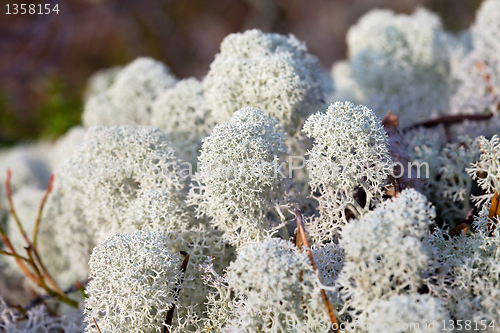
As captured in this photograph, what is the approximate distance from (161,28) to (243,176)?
9.47ft

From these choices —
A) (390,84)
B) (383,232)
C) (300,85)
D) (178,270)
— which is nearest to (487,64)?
(390,84)

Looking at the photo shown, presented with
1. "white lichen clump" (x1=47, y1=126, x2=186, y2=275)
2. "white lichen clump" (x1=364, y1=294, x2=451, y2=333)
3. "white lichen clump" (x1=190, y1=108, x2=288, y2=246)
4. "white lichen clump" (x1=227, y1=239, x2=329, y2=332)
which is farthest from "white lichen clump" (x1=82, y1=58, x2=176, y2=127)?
"white lichen clump" (x1=364, y1=294, x2=451, y2=333)

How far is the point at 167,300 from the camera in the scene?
0.44 meters

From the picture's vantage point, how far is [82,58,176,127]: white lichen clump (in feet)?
2.81

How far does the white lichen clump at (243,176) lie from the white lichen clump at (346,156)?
5 cm

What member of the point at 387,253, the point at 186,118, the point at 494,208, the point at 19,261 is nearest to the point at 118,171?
the point at 186,118

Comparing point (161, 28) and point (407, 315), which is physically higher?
point (161, 28)

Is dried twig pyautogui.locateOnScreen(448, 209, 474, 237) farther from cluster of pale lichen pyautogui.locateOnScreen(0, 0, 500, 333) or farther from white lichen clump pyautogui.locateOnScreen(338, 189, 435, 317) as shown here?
white lichen clump pyautogui.locateOnScreen(338, 189, 435, 317)

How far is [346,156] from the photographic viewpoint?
1.40 feet

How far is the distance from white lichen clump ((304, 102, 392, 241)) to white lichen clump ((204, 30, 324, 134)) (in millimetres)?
110

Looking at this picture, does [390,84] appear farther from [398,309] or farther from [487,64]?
[398,309]

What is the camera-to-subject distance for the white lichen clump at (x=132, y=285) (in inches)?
16.8

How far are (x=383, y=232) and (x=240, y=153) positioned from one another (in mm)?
180

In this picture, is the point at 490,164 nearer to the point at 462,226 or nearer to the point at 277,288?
the point at 462,226
